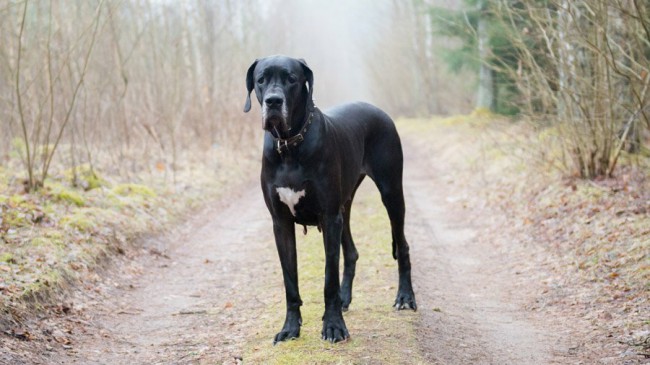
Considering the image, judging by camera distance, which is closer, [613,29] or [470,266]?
[470,266]

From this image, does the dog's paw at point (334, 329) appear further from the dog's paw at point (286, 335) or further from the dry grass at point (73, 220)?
the dry grass at point (73, 220)

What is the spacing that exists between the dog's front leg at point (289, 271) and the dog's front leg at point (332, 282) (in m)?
0.21

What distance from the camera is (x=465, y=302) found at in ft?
19.4

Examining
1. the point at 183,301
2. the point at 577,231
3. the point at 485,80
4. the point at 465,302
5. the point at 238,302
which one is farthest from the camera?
the point at 485,80

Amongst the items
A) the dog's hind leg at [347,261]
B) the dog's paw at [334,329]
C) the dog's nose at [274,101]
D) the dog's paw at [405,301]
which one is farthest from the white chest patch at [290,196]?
the dog's paw at [405,301]

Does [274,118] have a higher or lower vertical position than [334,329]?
higher

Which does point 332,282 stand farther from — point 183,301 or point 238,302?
point 183,301

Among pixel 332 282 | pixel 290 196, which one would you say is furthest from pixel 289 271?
pixel 290 196

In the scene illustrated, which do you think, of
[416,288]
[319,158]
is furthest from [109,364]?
[416,288]

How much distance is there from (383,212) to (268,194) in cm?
567

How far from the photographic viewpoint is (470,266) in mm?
7352

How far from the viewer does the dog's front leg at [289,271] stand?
4410 millimetres

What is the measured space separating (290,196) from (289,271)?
57 cm

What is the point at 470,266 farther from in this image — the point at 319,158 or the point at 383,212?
the point at 319,158
